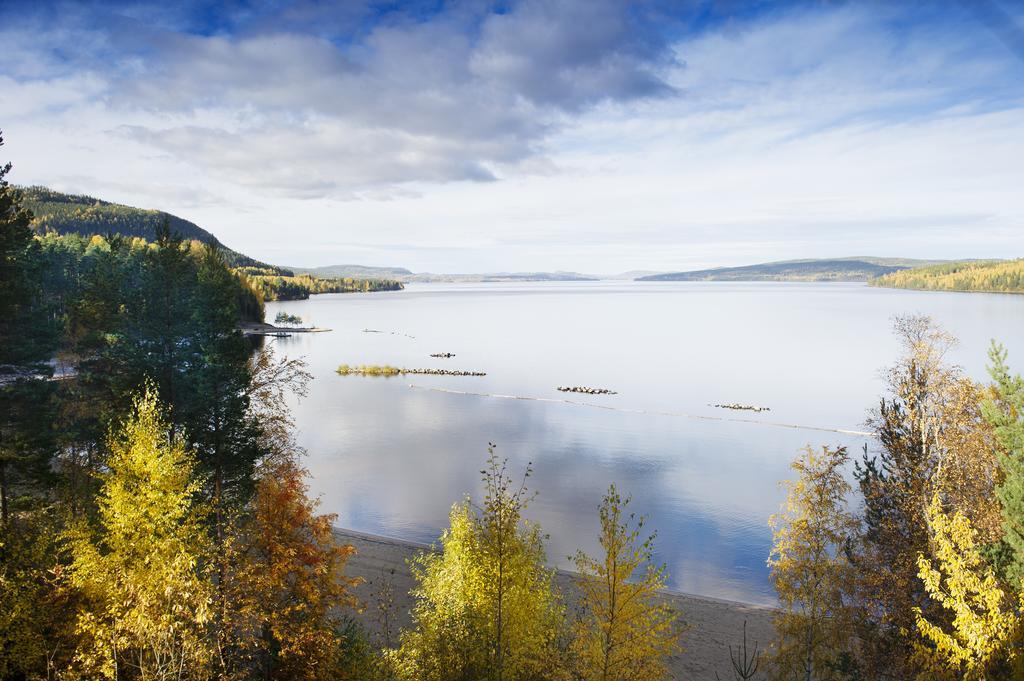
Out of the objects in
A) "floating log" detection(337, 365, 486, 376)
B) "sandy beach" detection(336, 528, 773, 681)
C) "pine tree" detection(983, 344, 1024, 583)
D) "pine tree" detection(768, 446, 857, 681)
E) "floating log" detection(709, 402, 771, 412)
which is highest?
"pine tree" detection(983, 344, 1024, 583)

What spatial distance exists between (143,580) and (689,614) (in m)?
23.8

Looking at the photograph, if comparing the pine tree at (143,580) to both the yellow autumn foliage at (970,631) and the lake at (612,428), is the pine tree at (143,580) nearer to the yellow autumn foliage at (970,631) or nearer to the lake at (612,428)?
the yellow autumn foliage at (970,631)

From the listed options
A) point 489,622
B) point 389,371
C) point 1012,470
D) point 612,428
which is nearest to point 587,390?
point 612,428

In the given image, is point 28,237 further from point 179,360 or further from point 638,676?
point 638,676

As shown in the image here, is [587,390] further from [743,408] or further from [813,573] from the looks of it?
[813,573]

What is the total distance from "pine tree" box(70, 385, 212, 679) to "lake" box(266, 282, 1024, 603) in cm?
2339

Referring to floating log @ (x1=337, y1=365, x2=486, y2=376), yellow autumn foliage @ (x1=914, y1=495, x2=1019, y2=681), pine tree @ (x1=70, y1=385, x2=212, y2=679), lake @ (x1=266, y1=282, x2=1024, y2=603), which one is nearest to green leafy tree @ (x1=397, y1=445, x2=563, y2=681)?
pine tree @ (x1=70, y1=385, x2=212, y2=679)

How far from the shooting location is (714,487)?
4872cm

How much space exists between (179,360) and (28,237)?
8325 millimetres

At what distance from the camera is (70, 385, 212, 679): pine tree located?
14.4 metres

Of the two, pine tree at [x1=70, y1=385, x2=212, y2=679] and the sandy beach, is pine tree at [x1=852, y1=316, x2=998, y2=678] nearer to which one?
the sandy beach

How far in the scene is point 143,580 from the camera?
15352 millimetres

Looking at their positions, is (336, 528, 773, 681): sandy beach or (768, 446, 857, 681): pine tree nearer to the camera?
(768, 446, 857, 681): pine tree

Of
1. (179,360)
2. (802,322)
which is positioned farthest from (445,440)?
(802,322)
